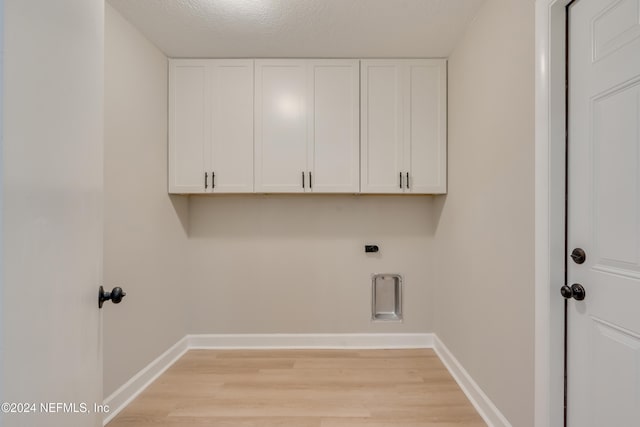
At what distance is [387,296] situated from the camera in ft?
9.93

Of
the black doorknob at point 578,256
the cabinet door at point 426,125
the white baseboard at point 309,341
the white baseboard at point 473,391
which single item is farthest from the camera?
the white baseboard at point 309,341

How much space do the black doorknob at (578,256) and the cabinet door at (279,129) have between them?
184 centimetres

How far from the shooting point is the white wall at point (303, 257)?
2.96 metres

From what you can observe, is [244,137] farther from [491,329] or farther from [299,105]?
[491,329]

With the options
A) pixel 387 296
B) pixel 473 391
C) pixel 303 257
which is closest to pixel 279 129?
pixel 303 257

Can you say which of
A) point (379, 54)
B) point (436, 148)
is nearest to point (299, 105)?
point (379, 54)

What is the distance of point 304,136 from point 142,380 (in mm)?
2194

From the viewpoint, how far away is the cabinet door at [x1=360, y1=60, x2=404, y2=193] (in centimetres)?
266

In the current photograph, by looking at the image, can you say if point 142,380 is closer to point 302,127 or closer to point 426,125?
point 302,127

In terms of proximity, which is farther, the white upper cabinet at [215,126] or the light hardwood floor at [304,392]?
the white upper cabinet at [215,126]

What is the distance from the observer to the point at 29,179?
2.28 feet

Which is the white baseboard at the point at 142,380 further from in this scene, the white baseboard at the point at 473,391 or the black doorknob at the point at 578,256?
the black doorknob at the point at 578,256

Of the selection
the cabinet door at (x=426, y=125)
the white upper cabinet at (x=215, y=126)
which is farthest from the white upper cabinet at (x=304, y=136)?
the cabinet door at (x=426, y=125)

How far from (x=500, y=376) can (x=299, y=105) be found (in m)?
2.34
